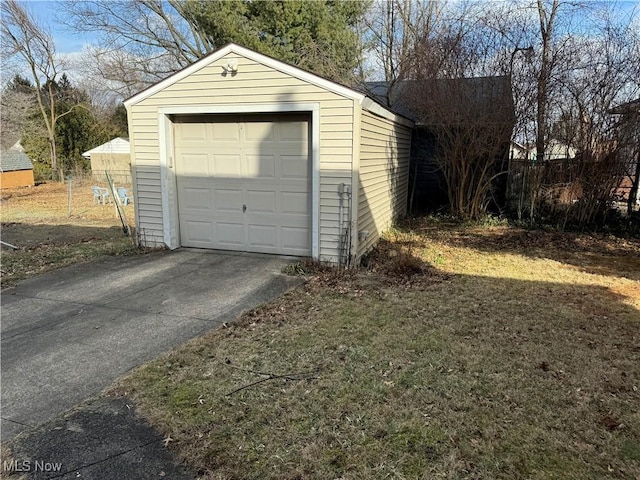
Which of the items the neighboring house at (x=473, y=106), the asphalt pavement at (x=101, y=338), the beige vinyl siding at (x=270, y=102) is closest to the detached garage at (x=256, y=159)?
the beige vinyl siding at (x=270, y=102)

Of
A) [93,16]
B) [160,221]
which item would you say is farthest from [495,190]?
[93,16]

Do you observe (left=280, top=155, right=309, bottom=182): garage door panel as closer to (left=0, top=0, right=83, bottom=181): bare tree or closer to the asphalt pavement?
the asphalt pavement

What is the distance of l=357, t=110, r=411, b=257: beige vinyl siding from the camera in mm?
6684

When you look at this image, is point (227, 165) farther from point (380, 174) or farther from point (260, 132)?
point (380, 174)

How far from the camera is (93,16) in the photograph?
62.2ft

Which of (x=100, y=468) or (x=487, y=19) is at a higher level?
(x=487, y=19)

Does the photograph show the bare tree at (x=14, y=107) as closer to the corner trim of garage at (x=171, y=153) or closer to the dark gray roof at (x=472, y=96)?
the corner trim of garage at (x=171, y=153)

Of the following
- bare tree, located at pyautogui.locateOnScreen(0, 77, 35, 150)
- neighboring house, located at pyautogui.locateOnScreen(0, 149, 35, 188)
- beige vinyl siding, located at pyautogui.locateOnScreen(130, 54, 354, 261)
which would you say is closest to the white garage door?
beige vinyl siding, located at pyautogui.locateOnScreen(130, 54, 354, 261)

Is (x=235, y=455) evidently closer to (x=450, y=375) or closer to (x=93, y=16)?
(x=450, y=375)

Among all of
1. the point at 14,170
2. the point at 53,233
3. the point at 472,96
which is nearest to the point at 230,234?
the point at 53,233

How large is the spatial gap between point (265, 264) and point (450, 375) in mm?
3846

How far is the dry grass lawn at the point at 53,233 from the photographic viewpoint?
272 inches

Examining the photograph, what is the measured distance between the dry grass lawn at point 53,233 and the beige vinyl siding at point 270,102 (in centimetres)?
212

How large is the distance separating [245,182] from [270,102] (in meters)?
1.36
